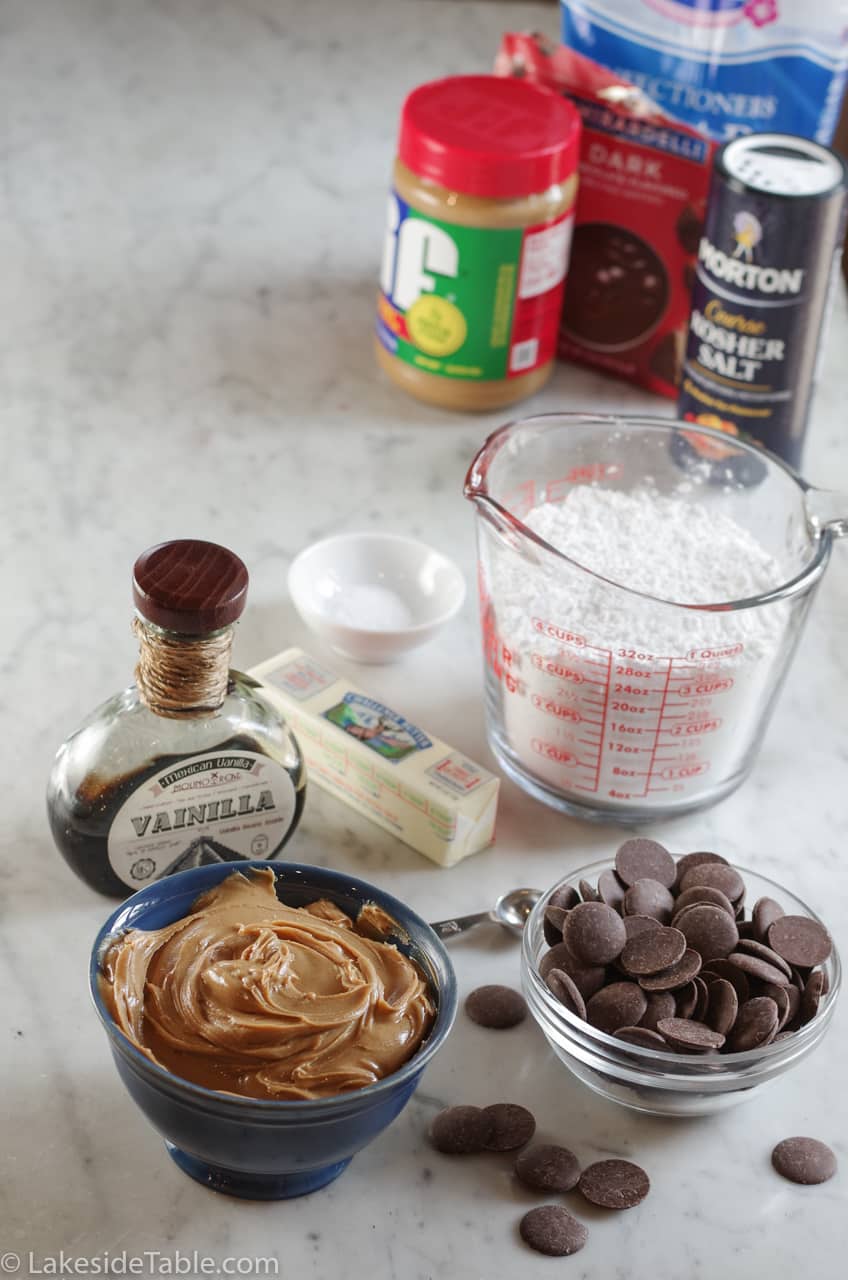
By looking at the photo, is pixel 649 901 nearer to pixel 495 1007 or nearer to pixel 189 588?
pixel 495 1007

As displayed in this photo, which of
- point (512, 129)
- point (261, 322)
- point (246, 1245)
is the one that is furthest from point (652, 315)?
point (246, 1245)

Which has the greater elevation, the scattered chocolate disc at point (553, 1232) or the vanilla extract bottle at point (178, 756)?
the vanilla extract bottle at point (178, 756)

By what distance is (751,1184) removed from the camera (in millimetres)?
875

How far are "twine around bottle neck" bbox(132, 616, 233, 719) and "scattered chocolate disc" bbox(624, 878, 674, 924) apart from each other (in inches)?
10.8

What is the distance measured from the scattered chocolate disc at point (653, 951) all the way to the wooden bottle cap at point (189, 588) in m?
0.29

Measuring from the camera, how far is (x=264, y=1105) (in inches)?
29.4

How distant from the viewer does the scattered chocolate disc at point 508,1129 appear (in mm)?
867

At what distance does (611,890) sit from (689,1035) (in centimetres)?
12

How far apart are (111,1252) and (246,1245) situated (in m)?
0.07

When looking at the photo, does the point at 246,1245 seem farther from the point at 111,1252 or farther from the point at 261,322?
the point at 261,322

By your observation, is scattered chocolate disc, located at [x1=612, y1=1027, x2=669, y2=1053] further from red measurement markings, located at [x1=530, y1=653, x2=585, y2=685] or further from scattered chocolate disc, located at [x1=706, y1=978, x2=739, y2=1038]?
red measurement markings, located at [x1=530, y1=653, x2=585, y2=685]

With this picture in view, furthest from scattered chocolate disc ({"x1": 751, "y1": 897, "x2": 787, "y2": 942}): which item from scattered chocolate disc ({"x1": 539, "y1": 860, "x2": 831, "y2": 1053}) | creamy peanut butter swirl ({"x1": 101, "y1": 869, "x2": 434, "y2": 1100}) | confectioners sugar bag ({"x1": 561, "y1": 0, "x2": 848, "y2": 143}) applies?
confectioners sugar bag ({"x1": 561, "y1": 0, "x2": 848, "y2": 143})

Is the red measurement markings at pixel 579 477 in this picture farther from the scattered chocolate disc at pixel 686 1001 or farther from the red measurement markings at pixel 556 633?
the scattered chocolate disc at pixel 686 1001

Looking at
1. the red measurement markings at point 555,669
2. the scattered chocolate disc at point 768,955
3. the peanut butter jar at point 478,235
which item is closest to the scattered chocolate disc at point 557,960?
the scattered chocolate disc at point 768,955
